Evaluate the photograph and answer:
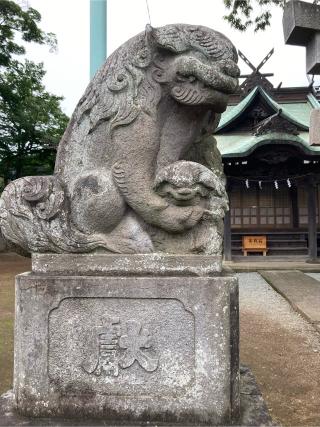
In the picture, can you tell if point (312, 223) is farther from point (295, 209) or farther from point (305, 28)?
point (305, 28)

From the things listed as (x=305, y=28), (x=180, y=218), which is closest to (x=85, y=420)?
(x=180, y=218)

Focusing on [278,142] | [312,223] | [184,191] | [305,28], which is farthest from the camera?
[312,223]

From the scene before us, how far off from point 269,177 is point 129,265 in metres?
11.1

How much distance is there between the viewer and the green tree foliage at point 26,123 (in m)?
13.6

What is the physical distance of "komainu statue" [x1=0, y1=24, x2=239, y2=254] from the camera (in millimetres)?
1980

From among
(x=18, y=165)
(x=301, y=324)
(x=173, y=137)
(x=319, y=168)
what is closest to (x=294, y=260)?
(x=319, y=168)

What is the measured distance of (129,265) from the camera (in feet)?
6.38

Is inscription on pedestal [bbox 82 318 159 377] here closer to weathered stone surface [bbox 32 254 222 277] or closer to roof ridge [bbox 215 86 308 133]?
weathered stone surface [bbox 32 254 222 277]

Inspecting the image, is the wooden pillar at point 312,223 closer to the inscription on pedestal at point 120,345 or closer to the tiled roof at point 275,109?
the tiled roof at point 275,109

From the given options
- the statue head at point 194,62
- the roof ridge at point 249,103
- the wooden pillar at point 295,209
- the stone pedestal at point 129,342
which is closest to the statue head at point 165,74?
the statue head at point 194,62

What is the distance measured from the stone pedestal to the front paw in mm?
163

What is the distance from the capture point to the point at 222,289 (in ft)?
6.10

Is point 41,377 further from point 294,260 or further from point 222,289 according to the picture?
point 294,260

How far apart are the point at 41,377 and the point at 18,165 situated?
45.8 ft
